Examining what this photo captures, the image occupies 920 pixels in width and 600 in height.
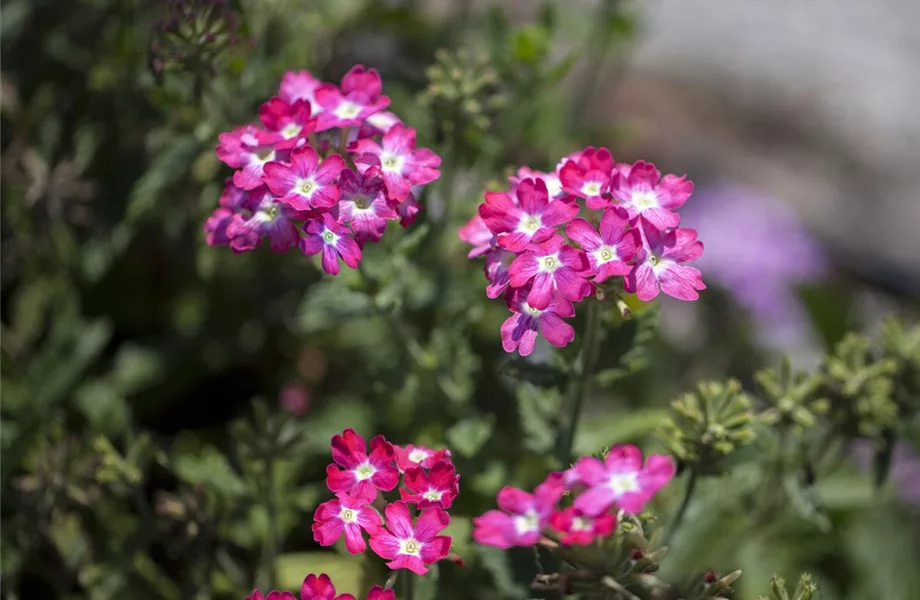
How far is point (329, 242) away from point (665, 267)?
59 cm

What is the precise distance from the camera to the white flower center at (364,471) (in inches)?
70.8

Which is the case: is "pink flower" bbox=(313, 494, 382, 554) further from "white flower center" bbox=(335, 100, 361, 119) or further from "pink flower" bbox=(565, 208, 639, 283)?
"white flower center" bbox=(335, 100, 361, 119)

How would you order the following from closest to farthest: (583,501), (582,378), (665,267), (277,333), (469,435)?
1. (583,501)
2. (665,267)
3. (582,378)
4. (469,435)
5. (277,333)

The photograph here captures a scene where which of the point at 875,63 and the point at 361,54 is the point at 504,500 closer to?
the point at 361,54

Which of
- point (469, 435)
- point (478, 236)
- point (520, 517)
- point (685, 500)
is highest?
point (478, 236)

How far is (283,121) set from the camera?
2.01 m

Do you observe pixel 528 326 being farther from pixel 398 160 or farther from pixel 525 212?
pixel 398 160

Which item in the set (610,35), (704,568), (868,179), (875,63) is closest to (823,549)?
(704,568)

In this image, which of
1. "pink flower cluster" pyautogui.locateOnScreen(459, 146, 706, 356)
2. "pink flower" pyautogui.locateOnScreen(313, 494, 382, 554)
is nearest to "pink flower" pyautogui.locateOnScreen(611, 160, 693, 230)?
"pink flower cluster" pyautogui.locateOnScreen(459, 146, 706, 356)

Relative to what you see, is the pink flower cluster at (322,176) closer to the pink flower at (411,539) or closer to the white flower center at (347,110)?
the white flower center at (347,110)

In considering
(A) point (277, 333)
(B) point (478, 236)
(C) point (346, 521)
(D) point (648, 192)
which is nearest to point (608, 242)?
(D) point (648, 192)

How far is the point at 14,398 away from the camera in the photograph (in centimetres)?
270

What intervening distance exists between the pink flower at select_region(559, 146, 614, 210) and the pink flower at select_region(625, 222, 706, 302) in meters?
0.11

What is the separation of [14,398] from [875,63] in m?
4.89
